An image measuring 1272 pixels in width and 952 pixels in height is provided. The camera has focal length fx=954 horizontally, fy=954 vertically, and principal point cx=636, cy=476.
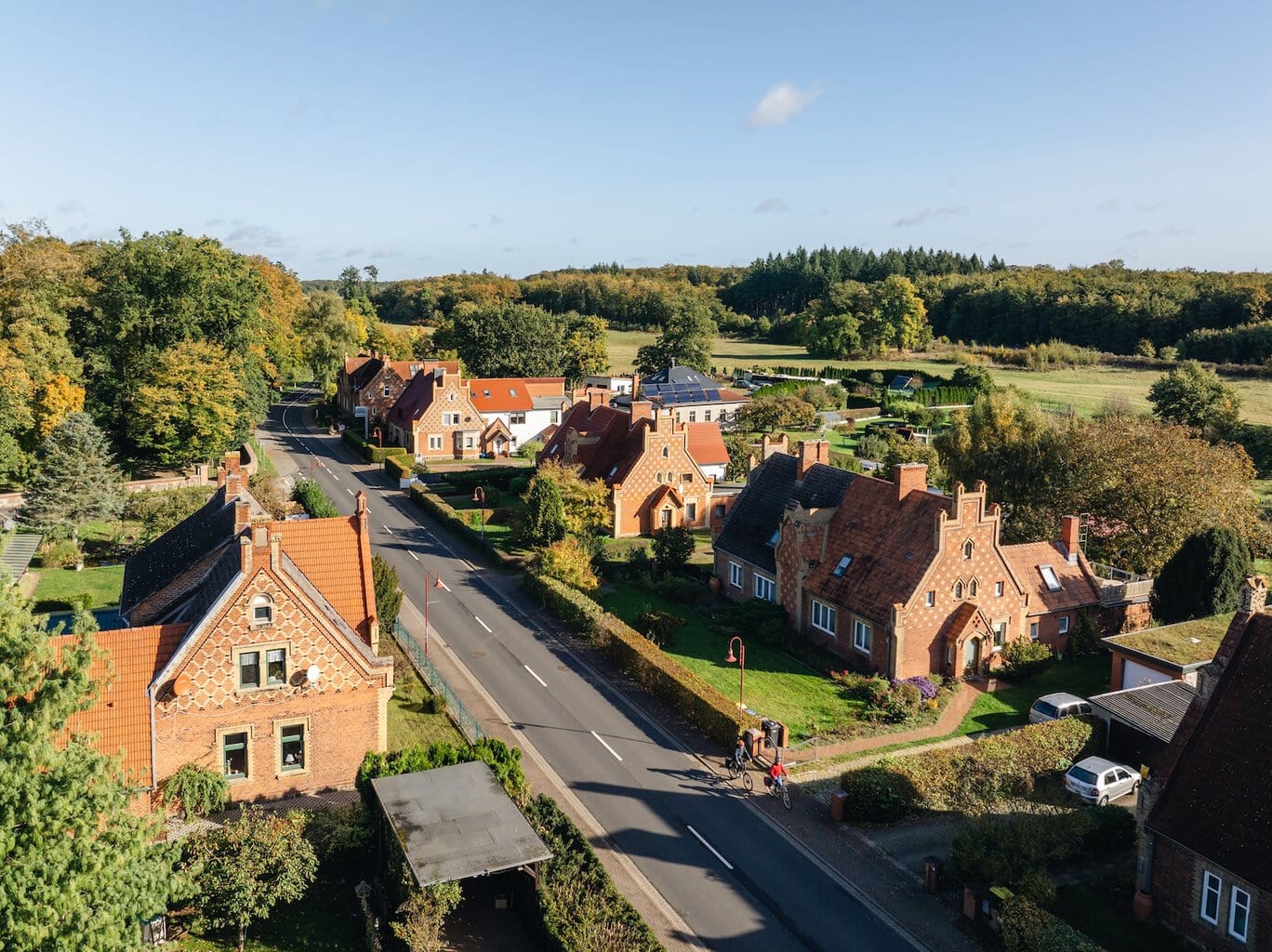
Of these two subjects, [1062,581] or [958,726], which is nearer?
[958,726]

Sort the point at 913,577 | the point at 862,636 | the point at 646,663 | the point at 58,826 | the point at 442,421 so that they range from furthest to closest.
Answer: the point at 442,421 → the point at 862,636 → the point at 913,577 → the point at 646,663 → the point at 58,826

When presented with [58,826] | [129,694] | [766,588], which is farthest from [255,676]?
[766,588]

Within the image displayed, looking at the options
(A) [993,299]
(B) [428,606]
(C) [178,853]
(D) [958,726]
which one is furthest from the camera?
(A) [993,299]

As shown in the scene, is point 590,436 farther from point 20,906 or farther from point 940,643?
point 20,906

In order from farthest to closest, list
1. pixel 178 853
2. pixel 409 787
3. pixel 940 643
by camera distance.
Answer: pixel 940 643
pixel 409 787
pixel 178 853

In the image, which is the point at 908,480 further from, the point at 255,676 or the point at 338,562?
the point at 255,676

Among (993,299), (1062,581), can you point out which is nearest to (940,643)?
(1062,581)
